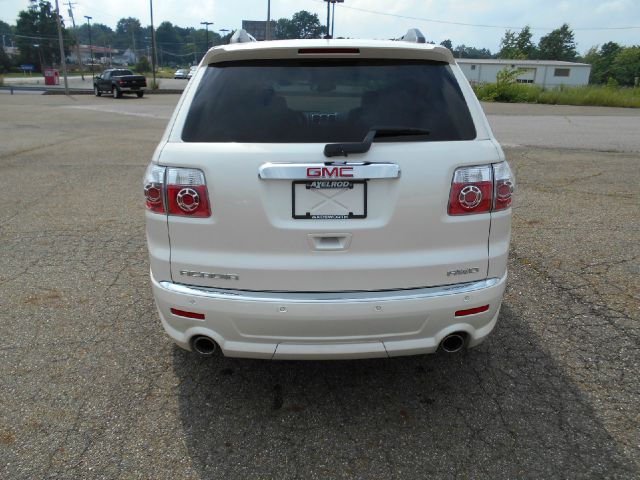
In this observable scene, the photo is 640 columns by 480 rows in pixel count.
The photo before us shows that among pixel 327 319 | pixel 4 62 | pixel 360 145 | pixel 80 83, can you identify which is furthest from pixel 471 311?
pixel 4 62

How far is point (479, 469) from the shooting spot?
2328 millimetres

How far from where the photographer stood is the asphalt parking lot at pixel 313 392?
238 cm

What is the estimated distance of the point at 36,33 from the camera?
96.1 metres

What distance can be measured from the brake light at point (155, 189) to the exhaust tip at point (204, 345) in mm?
662

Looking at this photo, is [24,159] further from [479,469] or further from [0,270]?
[479,469]

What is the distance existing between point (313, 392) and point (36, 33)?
115032mm

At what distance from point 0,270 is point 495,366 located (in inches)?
170

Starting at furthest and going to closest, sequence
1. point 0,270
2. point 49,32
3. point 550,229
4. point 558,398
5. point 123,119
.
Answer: point 49,32 < point 123,119 < point 550,229 < point 0,270 < point 558,398

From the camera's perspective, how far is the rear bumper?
92.0 inches

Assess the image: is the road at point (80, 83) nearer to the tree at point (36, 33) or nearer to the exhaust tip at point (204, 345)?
the tree at point (36, 33)

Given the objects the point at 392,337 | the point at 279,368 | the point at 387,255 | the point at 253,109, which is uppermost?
the point at 253,109

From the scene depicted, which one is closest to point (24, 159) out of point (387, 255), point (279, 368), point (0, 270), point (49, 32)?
point (0, 270)

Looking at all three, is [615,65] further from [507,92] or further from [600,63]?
[507,92]

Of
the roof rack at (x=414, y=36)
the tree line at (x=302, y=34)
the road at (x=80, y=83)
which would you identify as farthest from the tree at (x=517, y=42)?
the roof rack at (x=414, y=36)
